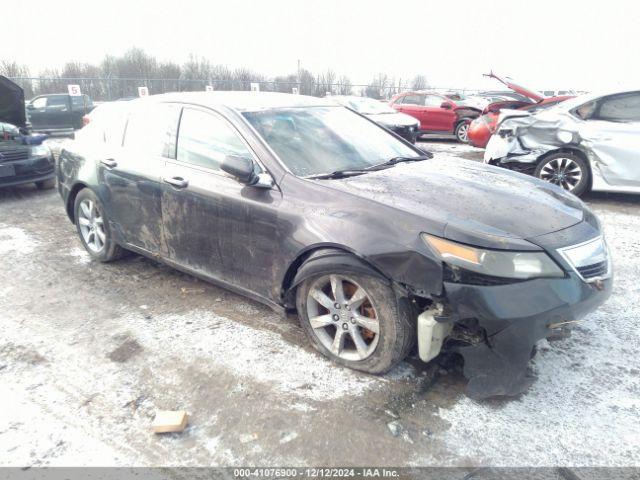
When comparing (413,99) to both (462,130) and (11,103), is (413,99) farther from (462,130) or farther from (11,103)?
(11,103)

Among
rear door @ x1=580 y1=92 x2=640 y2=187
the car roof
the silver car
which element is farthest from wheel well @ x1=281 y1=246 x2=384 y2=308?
rear door @ x1=580 y1=92 x2=640 y2=187

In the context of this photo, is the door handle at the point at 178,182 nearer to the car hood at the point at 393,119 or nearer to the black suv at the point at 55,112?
the car hood at the point at 393,119

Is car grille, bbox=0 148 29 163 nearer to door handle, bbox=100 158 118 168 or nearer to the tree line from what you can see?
door handle, bbox=100 158 118 168

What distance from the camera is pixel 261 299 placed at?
10.7ft

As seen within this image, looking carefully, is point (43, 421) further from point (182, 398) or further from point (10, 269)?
point (10, 269)

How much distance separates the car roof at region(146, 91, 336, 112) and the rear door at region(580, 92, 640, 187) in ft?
13.7

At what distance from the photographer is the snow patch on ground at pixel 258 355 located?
278 centimetres

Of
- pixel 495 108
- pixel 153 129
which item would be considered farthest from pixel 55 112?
pixel 153 129

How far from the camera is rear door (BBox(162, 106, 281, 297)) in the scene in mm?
3135

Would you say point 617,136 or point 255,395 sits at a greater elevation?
point 617,136

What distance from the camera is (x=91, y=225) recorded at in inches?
182

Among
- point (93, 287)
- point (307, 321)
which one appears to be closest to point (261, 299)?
point (307, 321)

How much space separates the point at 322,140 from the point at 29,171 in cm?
618

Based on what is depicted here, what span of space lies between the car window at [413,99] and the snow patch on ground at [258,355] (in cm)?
1313
